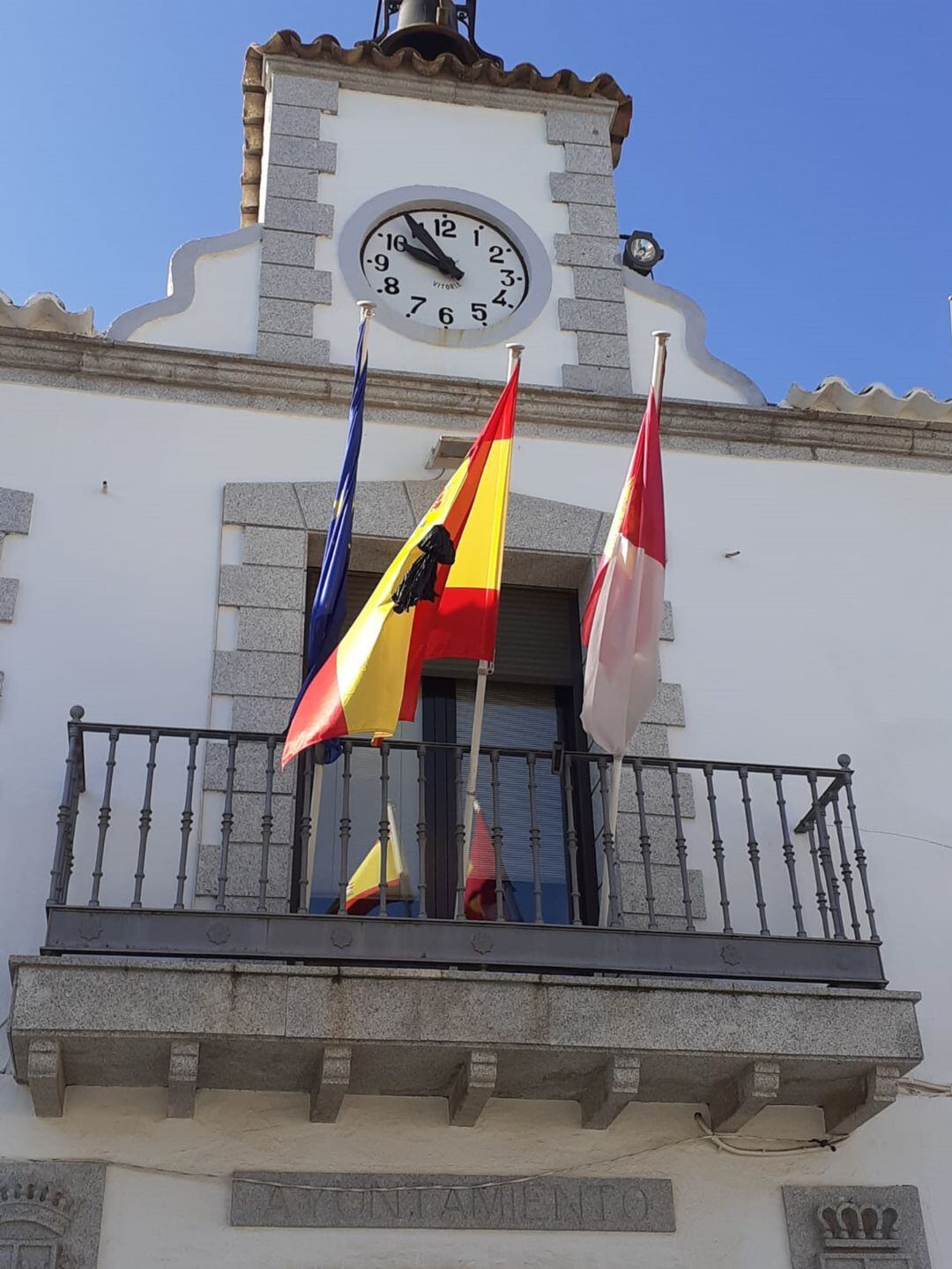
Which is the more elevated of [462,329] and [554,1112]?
[462,329]

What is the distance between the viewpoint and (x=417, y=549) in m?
6.36

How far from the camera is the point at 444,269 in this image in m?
8.60

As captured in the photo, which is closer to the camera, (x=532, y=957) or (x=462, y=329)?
(x=532, y=957)

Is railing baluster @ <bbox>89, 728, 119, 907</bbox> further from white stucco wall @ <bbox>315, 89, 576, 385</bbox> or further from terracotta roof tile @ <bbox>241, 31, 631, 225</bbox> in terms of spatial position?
terracotta roof tile @ <bbox>241, 31, 631, 225</bbox>

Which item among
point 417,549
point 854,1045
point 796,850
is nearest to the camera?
point 854,1045

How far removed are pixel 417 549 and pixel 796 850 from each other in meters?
2.15

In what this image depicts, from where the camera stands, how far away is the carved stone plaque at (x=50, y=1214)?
561 centimetres

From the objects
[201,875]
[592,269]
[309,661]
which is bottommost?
[201,875]

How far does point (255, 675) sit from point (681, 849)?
1.98 m

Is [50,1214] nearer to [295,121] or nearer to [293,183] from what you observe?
[293,183]

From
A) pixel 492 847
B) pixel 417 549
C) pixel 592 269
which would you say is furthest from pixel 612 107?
pixel 492 847

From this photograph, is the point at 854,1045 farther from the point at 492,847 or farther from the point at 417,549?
the point at 417,549

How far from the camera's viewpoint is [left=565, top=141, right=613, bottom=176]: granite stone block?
30.1 ft

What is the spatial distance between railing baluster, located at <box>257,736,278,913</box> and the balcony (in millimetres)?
29
